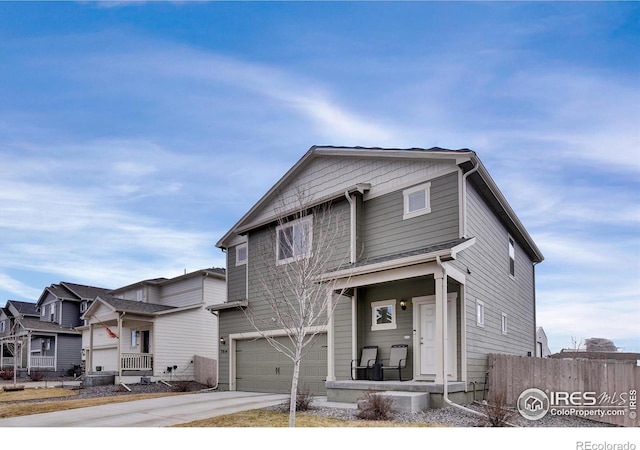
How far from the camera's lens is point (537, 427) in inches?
375

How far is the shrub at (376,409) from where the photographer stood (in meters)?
9.62

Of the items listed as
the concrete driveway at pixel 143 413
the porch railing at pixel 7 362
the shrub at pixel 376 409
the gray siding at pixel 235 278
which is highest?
the gray siding at pixel 235 278

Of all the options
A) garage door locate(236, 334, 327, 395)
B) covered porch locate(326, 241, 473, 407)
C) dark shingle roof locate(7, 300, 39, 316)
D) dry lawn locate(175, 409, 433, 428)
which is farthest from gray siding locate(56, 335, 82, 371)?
dry lawn locate(175, 409, 433, 428)

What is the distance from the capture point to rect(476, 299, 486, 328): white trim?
1290 cm

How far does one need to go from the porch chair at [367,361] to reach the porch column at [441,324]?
7.58ft

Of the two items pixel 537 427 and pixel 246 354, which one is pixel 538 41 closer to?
pixel 537 427

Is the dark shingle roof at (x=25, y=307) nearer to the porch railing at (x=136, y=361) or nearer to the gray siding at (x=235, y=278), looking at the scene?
the porch railing at (x=136, y=361)

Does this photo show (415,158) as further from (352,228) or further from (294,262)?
(294,262)

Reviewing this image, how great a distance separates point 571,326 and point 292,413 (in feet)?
23.9

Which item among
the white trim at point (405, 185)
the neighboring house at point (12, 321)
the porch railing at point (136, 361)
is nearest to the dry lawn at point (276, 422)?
the white trim at point (405, 185)

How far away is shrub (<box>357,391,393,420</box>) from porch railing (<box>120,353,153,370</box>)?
14.3 m

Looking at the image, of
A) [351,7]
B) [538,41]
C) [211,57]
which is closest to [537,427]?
[538,41]

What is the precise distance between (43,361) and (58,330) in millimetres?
2141

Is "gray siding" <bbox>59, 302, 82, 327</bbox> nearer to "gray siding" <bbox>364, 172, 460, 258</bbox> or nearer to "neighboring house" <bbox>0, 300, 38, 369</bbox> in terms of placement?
"neighboring house" <bbox>0, 300, 38, 369</bbox>
